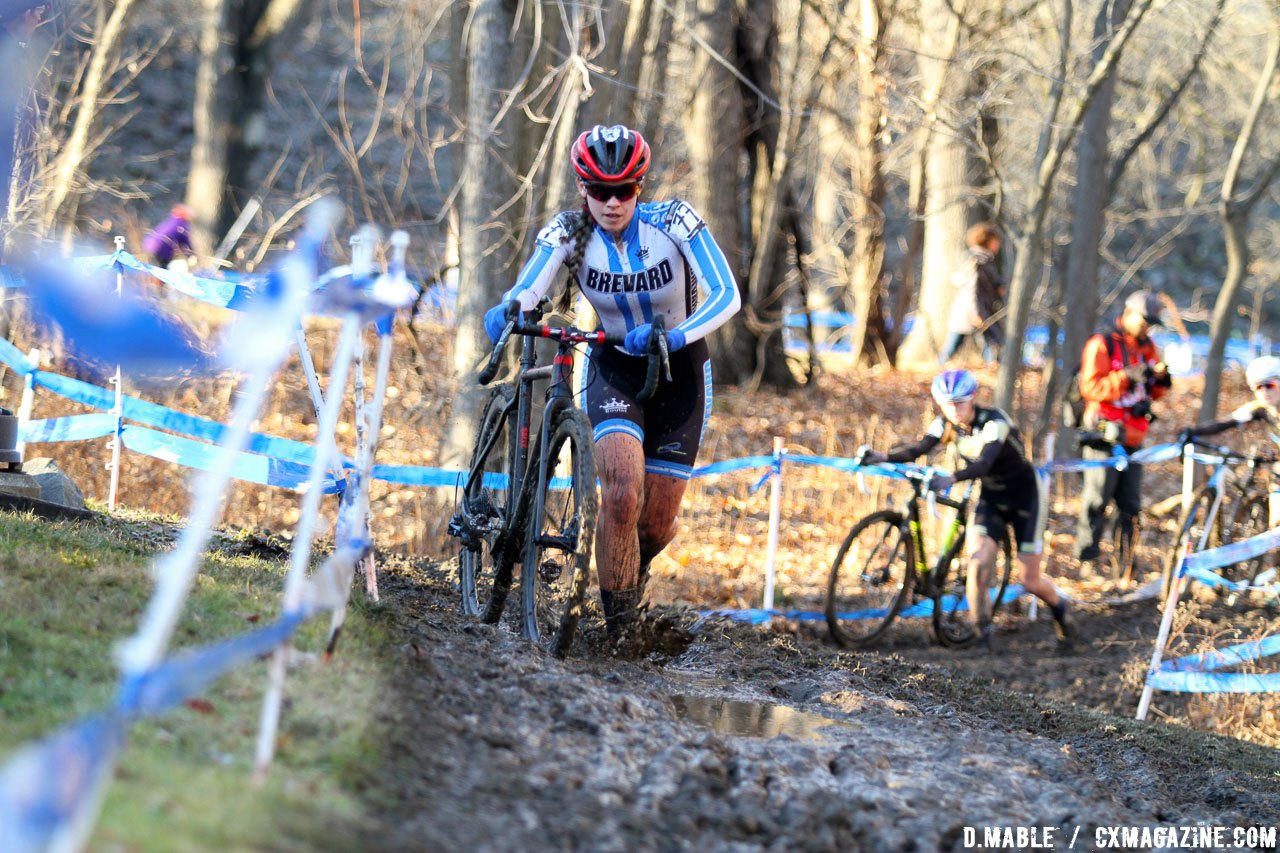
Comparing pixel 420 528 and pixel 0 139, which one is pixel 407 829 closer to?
pixel 0 139

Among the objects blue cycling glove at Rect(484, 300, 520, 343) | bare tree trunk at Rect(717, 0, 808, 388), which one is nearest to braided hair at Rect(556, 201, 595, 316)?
blue cycling glove at Rect(484, 300, 520, 343)

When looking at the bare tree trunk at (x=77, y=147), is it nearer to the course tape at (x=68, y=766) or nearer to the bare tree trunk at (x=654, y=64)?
the bare tree trunk at (x=654, y=64)

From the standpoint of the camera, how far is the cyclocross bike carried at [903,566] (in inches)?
373

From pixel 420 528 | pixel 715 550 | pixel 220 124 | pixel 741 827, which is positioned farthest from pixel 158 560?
pixel 220 124

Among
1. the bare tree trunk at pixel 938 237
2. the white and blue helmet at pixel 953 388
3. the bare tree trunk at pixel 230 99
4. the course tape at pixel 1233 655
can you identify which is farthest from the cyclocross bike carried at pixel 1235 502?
the bare tree trunk at pixel 230 99

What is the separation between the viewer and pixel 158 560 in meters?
5.41

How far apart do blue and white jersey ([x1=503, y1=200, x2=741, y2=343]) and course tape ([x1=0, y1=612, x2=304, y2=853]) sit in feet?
11.7

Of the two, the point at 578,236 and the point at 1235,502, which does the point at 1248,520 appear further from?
the point at 578,236

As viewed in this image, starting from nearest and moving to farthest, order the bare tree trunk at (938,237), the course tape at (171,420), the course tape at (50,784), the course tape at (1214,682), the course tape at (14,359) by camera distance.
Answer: the course tape at (50,784)
the course tape at (1214,682)
the course tape at (171,420)
the course tape at (14,359)
the bare tree trunk at (938,237)

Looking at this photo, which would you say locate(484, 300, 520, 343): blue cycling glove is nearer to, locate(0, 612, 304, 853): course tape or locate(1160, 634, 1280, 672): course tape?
locate(0, 612, 304, 853): course tape

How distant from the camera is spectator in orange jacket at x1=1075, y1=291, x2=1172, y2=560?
11797mm

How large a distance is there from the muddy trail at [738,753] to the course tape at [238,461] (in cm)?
72

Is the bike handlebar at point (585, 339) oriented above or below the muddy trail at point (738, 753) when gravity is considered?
above

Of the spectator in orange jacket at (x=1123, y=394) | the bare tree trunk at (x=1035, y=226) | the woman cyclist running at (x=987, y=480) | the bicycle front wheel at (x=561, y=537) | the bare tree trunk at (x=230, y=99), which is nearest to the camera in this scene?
the bicycle front wheel at (x=561, y=537)
